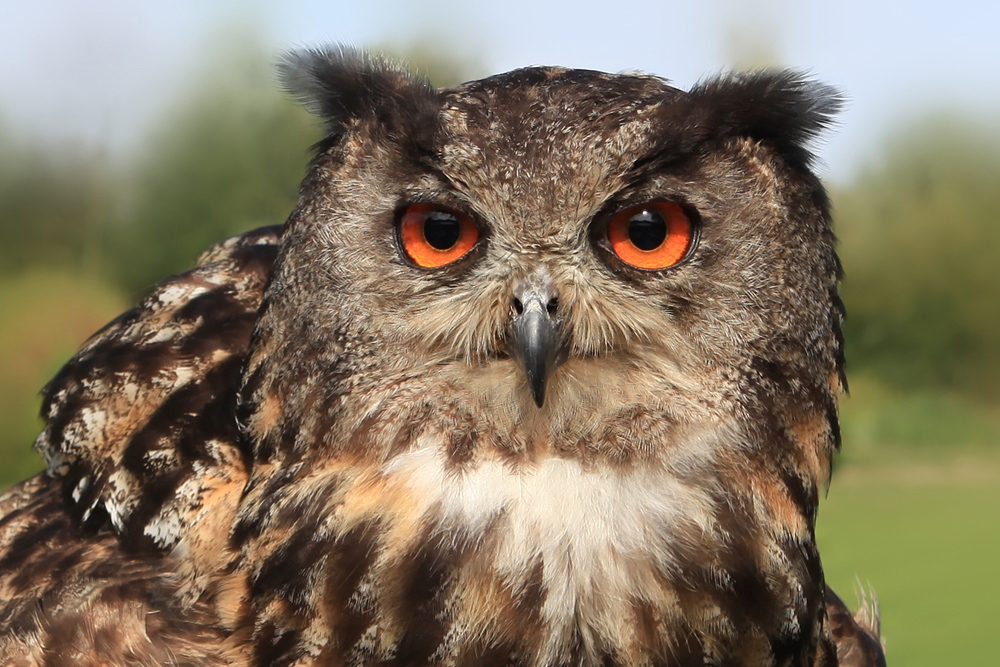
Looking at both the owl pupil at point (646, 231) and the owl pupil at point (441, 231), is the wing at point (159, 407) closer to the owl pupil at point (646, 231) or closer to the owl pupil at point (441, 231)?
the owl pupil at point (441, 231)

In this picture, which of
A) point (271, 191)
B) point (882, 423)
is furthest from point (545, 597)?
point (882, 423)

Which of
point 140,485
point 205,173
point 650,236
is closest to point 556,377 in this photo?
point 650,236

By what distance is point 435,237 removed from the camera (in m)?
1.57

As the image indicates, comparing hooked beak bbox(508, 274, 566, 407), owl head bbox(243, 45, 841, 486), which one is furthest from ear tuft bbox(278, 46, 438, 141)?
hooked beak bbox(508, 274, 566, 407)

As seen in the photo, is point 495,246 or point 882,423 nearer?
point 495,246

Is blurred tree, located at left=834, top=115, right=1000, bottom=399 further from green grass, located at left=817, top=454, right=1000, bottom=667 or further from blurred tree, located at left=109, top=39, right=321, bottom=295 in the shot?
blurred tree, located at left=109, top=39, right=321, bottom=295

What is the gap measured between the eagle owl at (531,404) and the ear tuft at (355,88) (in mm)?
13

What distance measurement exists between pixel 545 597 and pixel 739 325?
516 mm

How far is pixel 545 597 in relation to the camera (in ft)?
5.02

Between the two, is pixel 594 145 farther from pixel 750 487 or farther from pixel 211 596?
pixel 211 596

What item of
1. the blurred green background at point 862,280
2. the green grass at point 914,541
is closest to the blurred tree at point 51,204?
the blurred green background at point 862,280

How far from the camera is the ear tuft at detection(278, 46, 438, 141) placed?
5.30 feet

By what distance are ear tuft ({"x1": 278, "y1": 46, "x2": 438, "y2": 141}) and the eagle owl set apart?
0.04 ft

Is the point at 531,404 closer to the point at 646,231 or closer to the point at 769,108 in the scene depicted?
the point at 646,231
